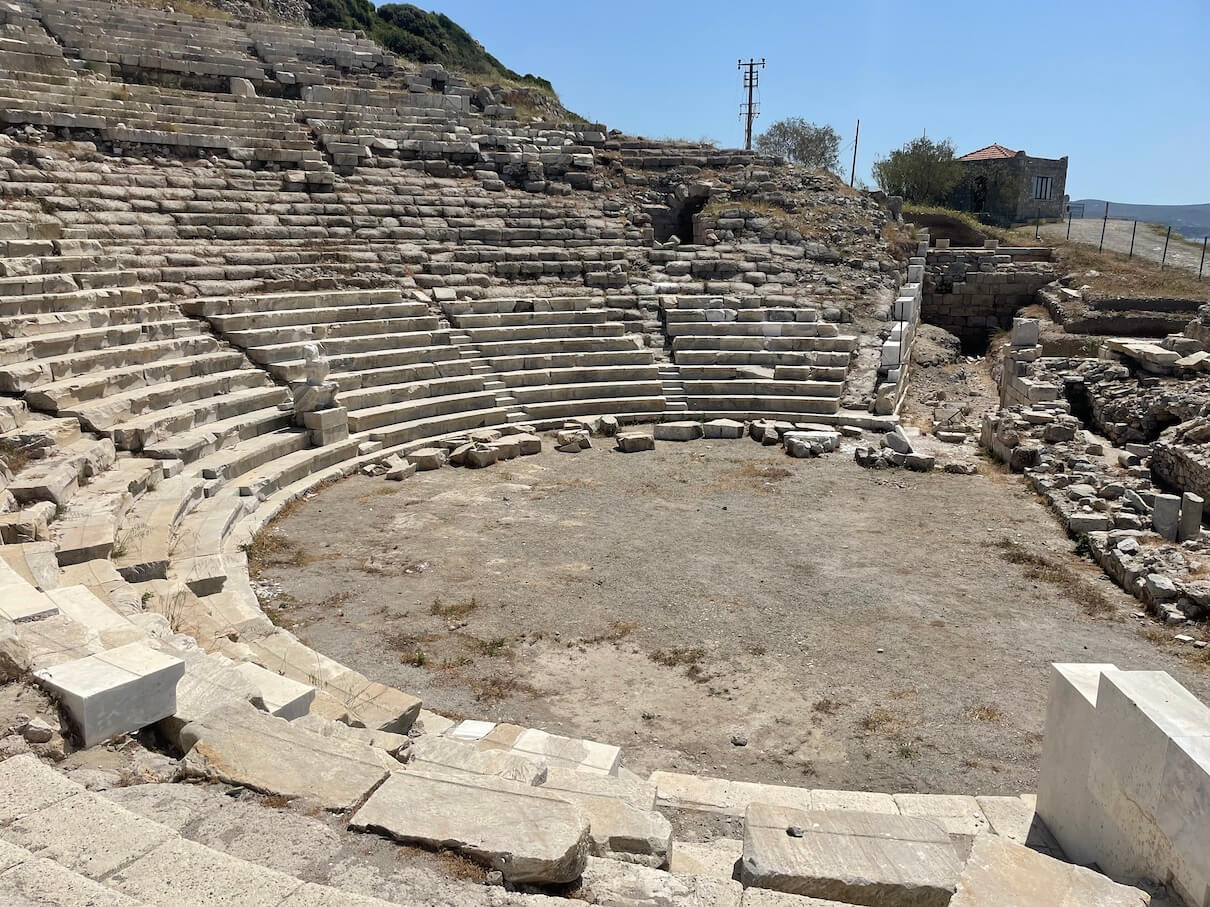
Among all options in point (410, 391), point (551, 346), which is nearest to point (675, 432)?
point (551, 346)

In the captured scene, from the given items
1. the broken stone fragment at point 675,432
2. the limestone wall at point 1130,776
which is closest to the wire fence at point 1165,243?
the broken stone fragment at point 675,432

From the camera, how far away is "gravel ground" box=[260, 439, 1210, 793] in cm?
600

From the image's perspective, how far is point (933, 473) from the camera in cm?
1237

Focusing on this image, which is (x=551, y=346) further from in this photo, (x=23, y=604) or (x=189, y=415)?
(x=23, y=604)

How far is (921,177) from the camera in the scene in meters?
38.8

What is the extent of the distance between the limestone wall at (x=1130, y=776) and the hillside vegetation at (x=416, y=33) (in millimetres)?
30401

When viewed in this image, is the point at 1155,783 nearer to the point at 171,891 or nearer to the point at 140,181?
the point at 171,891

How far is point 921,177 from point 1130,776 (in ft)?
129

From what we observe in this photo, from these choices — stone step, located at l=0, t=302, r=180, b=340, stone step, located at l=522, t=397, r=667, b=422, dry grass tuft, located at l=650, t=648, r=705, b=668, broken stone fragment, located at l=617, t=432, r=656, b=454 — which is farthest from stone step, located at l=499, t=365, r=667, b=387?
dry grass tuft, located at l=650, t=648, r=705, b=668

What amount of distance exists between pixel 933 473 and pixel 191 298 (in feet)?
36.2

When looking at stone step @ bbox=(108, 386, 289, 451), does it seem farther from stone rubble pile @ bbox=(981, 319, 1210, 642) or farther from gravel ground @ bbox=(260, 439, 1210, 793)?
stone rubble pile @ bbox=(981, 319, 1210, 642)

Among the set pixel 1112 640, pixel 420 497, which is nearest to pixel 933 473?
pixel 1112 640

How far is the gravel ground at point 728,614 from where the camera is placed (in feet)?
19.7

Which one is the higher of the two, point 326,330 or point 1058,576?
point 326,330
